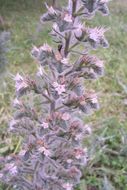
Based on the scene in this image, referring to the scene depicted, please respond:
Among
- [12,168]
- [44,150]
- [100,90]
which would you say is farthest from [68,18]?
[100,90]

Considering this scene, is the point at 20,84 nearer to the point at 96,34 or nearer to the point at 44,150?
the point at 44,150

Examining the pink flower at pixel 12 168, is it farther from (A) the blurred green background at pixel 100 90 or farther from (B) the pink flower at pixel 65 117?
(A) the blurred green background at pixel 100 90

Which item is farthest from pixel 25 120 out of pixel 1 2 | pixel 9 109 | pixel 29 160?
pixel 1 2

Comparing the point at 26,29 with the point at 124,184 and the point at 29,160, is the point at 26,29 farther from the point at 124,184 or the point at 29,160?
the point at 29,160

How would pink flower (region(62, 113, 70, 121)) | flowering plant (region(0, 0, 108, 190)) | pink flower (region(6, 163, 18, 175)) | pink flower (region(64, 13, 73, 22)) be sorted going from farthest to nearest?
pink flower (region(6, 163, 18, 175))
pink flower (region(62, 113, 70, 121))
flowering plant (region(0, 0, 108, 190))
pink flower (region(64, 13, 73, 22))

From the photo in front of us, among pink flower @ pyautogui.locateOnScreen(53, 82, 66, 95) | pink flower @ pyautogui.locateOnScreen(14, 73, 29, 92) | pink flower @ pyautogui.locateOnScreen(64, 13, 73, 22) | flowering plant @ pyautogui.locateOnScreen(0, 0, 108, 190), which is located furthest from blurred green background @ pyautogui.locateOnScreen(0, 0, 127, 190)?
pink flower @ pyautogui.locateOnScreen(64, 13, 73, 22)

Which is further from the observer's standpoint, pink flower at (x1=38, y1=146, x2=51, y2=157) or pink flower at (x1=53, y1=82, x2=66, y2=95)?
pink flower at (x1=38, y1=146, x2=51, y2=157)

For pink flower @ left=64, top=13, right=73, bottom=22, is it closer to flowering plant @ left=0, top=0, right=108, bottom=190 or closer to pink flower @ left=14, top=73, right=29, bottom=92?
flowering plant @ left=0, top=0, right=108, bottom=190
